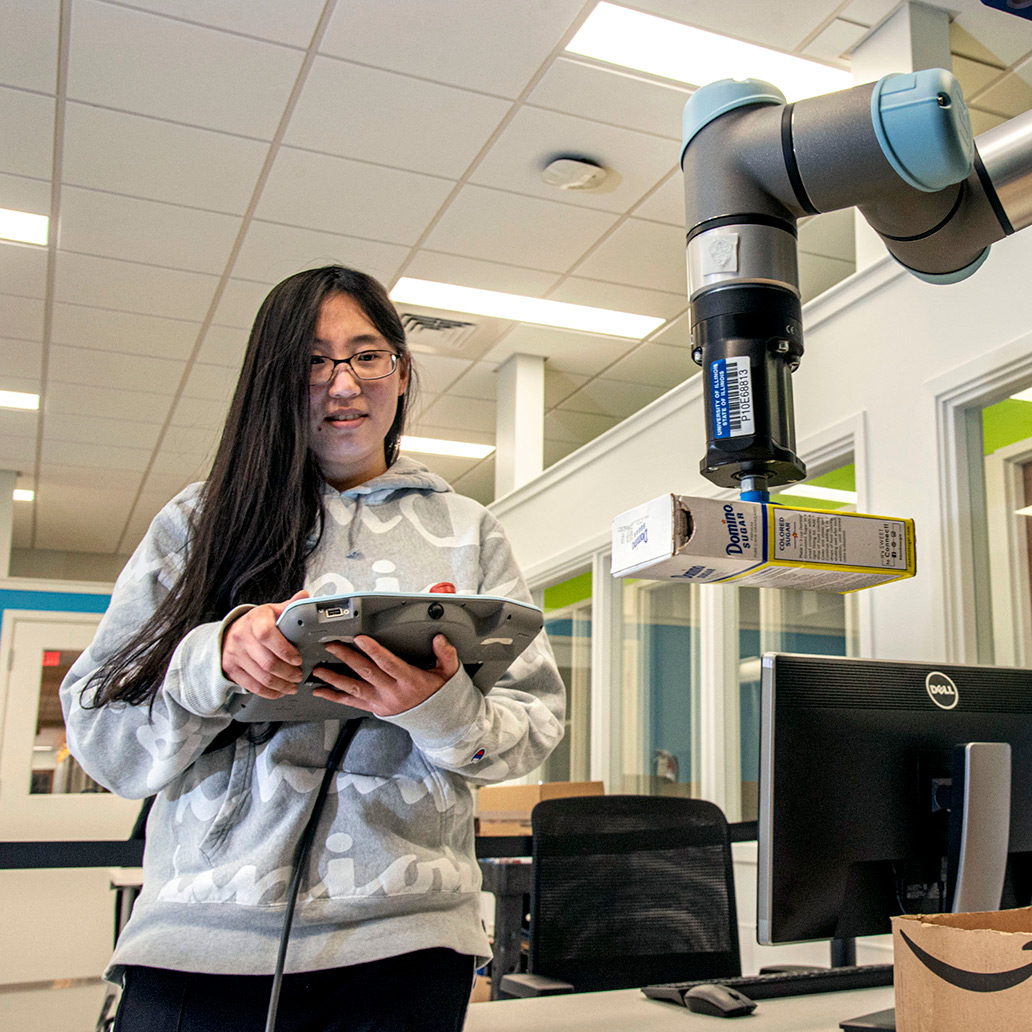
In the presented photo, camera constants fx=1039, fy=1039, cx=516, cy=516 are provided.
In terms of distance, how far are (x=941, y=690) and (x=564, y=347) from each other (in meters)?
4.08

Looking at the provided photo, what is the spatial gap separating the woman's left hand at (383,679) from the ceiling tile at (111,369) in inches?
182

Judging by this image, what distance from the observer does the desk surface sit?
121cm

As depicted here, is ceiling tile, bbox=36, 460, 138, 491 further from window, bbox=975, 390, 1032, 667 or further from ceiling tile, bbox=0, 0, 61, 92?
window, bbox=975, 390, 1032, 667

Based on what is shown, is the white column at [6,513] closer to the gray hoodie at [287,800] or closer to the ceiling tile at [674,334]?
the ceiling tile at [674,334]

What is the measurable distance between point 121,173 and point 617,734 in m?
2.79

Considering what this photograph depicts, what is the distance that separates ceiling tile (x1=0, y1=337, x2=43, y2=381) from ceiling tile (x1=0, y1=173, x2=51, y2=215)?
1.24 meters

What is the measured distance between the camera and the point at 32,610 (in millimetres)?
7000

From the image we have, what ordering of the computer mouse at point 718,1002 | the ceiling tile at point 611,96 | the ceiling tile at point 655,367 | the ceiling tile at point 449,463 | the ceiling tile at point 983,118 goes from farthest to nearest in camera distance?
the ceiling tile at point 449,463
the ceiling tile at point 655,367
the ceiling tile at point 983,118
the ceiling tile at point 611,96
the computer mouse at point 718,1002

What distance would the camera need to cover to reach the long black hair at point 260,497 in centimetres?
93

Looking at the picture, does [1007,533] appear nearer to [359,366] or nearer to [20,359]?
[359,366]

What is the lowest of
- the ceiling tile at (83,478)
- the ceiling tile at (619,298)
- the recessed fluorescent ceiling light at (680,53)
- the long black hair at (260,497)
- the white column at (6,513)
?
the long black hair at (260,497)

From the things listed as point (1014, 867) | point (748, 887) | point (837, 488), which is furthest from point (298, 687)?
point (748, 887)

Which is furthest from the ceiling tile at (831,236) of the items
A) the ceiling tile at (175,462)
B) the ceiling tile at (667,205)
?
the ceiling tile at (175,462)

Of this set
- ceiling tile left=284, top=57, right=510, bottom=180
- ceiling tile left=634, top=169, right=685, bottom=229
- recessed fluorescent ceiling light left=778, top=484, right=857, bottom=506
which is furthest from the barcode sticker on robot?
ceiling tile left=634, top=169, right=685, bottom=229
